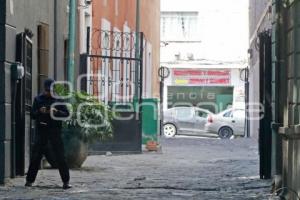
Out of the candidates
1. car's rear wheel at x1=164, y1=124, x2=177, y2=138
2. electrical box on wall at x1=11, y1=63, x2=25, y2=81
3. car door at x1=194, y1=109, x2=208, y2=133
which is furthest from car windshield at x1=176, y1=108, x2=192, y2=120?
electrical box on wall at x1=11, y1=63, x2=25, y2=81

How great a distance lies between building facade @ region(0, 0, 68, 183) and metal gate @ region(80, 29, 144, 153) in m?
4.27

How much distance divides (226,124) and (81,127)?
22.9 m

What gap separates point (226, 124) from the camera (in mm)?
38562

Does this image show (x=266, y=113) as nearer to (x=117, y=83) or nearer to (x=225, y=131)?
(x=117, y=83)

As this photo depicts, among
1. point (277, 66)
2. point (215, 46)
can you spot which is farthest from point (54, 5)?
point (215, 46)

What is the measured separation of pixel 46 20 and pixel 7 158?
14.0 feet

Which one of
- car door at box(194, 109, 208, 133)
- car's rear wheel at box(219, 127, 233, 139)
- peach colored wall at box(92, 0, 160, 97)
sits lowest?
car's rear wheel at box(219, 127, 233, 139)

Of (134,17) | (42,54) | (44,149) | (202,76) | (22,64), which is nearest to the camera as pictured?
(44,149)

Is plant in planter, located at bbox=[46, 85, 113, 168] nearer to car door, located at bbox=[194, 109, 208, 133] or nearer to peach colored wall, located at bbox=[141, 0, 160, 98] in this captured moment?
peach colored wall, located at bbox=[141, 0, 160, 98]

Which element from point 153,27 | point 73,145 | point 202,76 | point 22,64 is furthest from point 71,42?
point 202,76

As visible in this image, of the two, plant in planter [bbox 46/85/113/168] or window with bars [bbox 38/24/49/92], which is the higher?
window with bars [bbox 38/24/49/92]

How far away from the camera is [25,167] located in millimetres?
14953

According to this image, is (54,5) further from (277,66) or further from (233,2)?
(233,2)

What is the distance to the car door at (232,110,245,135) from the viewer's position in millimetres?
38594
